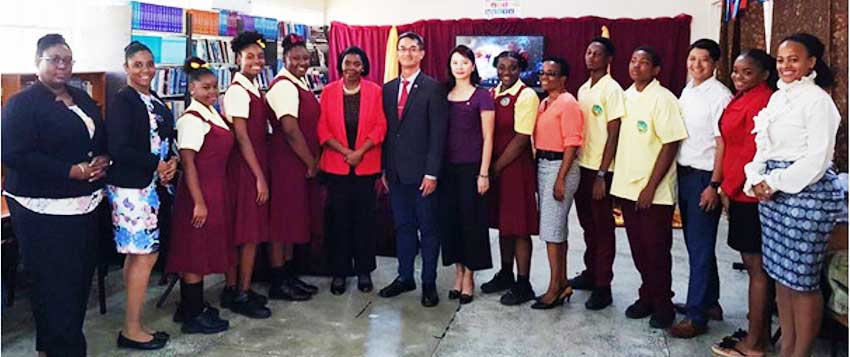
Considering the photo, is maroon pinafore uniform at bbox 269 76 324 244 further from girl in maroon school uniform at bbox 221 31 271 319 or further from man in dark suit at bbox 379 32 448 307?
man in dark suit at bbox 379 32 448 307

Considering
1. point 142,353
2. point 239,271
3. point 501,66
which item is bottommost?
point 142,353

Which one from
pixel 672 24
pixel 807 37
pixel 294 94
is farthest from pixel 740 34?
pixel 294 94

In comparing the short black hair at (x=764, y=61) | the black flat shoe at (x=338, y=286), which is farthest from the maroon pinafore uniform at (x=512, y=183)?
the short black hair at (x=764, y=61)

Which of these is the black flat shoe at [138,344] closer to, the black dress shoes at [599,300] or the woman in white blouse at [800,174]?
the black dress shoes at [599,300]

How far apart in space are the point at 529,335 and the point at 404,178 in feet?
3.23

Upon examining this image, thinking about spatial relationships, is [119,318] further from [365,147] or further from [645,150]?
[645,150]

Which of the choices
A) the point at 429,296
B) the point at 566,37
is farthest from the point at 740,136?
the point at 566,37

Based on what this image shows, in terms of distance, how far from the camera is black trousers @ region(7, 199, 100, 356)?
101 inches

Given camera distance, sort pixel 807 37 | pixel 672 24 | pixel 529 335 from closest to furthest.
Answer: pixel 807 37 < pixel 529 335 < pixel 672 24

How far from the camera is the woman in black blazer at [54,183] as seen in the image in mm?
2500

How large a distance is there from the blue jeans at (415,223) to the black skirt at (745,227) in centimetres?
141

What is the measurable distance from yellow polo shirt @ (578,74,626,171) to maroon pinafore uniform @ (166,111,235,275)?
1.71 metres

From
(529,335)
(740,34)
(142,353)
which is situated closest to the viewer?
(142,353)

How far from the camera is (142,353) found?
3.06 metres
